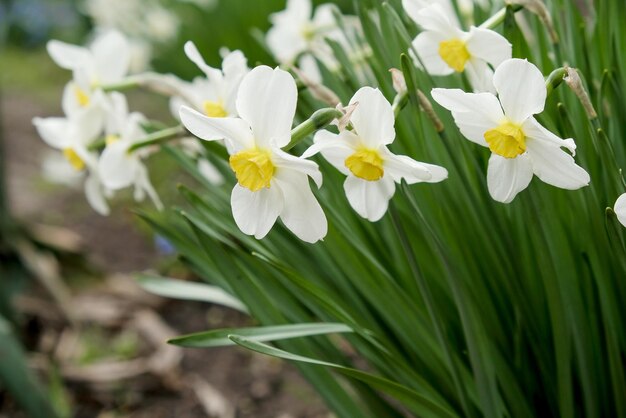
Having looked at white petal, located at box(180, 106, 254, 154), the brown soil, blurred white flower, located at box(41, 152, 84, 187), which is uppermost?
white petal, located at box(180, 106, 254, 154)

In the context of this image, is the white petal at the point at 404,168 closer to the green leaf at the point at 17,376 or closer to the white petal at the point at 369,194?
the white petal at the point at 369,194

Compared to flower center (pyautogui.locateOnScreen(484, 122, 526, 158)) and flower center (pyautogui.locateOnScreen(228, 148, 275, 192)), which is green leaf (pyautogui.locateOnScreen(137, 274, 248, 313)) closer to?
flower center (pyautogui.locateOnScreen(228, 148, 275, 192))

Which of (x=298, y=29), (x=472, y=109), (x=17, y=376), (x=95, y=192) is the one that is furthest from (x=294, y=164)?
(x=17, y=376)

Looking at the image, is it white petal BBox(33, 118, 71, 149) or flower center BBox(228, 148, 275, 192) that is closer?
flower center BBox(228, 148, 275, 192)

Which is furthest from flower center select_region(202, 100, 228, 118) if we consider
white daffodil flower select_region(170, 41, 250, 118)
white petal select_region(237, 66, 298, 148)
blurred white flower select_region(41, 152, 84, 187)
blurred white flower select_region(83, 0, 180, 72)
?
blurred white flower select_region(83, 0, 180, 72)

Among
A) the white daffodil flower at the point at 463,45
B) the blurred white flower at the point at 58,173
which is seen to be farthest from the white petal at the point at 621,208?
the blurred white flower at the point at 58,173
